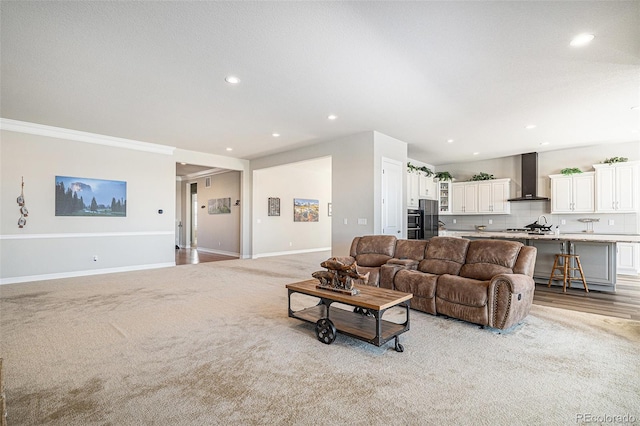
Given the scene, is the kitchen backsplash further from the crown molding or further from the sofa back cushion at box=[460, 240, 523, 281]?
the crown molding

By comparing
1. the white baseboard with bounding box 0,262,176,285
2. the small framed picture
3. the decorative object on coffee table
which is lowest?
the white baseboard with bounding box 0,262,176,285

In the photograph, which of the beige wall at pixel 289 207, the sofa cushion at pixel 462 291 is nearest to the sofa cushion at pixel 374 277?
the sofa cushion at pixel 462 291

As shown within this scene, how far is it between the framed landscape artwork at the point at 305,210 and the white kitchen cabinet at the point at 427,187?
3.96 meters

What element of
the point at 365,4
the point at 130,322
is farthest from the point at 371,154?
the point at 130,322

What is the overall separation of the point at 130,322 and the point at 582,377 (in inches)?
164

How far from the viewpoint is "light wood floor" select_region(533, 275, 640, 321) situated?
12.7 feet

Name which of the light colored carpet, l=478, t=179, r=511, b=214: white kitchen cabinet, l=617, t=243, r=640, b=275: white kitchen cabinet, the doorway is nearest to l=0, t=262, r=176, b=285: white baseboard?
the light colored carpet

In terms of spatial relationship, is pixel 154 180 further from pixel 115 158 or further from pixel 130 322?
pixel 130 322

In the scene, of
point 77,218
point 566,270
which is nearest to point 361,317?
point 566,270

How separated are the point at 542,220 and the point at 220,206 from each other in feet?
30.1

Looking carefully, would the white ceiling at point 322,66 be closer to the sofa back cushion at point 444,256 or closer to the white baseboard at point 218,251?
the sofa back cushion at point 444,256

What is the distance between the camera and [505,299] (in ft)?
10.0

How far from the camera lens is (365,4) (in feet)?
7.89

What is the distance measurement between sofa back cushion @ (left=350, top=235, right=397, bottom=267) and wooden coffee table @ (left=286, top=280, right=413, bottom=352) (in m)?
1.38
